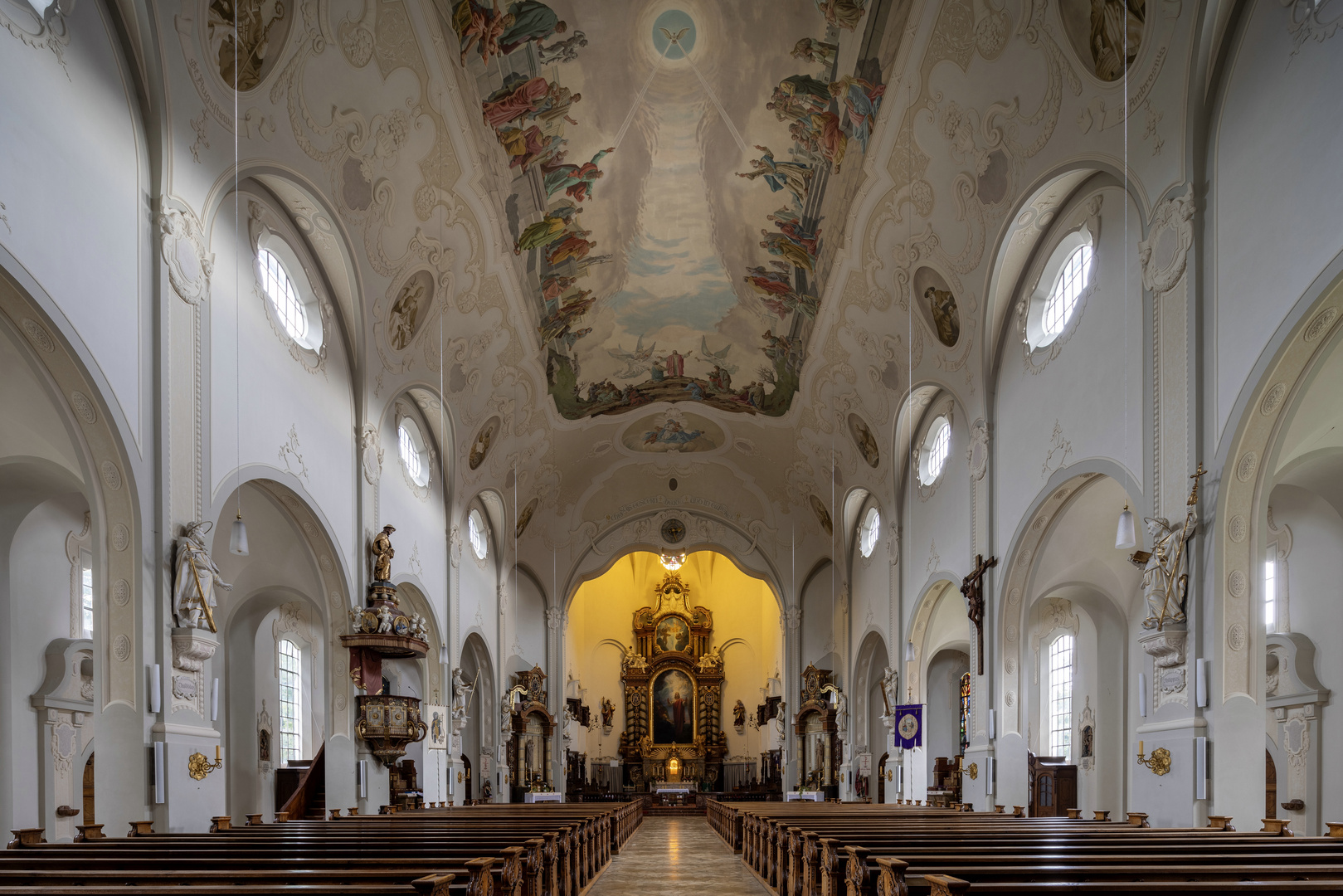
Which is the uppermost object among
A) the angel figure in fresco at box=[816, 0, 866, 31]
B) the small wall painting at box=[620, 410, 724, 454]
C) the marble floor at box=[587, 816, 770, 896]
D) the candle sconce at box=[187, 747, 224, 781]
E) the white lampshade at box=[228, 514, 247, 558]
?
the angel figure in fresco at box=[816, 0, 866, 31]

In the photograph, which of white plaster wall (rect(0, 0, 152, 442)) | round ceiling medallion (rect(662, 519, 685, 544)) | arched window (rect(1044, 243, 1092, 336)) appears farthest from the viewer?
round ceiling medallion (rect(662, 519, 685, 544))

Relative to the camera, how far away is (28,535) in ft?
41.6

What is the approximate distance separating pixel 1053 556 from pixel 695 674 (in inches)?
814

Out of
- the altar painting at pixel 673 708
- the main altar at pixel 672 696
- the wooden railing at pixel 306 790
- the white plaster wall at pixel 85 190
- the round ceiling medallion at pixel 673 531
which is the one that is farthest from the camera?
the altar painting at pixel 673 708

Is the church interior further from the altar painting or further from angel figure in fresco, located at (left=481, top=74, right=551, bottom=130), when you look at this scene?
the altar painting

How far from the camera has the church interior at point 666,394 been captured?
8.07m

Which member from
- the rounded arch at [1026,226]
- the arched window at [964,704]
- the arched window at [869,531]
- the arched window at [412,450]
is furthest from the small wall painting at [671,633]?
the rounded arch at [1026,226]

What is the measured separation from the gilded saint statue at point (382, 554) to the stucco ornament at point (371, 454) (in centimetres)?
79

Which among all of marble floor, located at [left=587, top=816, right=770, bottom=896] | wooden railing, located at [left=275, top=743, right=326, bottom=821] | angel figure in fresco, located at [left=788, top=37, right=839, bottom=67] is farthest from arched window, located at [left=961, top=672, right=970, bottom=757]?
angel figure in fresco, located at [left=788, top=37, right=839, bottom=67]

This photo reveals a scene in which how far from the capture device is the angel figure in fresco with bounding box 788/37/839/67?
12.4m

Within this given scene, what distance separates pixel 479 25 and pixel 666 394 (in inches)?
494

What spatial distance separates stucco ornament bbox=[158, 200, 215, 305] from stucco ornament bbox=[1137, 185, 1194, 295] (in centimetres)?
910

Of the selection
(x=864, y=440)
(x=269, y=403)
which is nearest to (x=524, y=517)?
(x=864, y=440)

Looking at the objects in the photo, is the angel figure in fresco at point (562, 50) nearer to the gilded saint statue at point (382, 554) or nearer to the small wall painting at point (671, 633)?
the gilded saint statue at point (382, 554)
